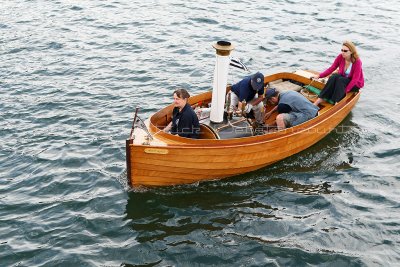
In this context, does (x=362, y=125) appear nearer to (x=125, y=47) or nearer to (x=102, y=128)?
(x=102, y=128)

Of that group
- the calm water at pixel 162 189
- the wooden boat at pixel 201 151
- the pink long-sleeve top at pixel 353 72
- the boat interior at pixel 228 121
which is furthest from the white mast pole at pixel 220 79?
the pink long-sleeve top at pixel 353 72

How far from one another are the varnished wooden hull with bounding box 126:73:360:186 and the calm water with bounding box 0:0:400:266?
0.36 metres

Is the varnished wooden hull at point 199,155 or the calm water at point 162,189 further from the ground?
the varnished wooden hull at point 199,155

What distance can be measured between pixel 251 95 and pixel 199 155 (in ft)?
9.11

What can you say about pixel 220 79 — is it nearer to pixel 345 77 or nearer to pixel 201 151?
pixel 201 151

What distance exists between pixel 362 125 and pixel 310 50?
6.15 m

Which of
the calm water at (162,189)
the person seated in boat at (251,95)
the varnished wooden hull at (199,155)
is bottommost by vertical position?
the calm water at (162,189)

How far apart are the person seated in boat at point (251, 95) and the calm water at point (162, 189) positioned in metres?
1.52

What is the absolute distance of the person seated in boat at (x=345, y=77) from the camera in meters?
12.5

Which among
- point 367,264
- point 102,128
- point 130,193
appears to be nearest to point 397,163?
point 367,264

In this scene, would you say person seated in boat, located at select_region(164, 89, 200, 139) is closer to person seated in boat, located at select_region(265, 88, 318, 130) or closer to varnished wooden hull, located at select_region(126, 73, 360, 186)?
varnished wooden hull, located at select_region(126, 73, 360, 186)

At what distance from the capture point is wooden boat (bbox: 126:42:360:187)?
9.78 metres

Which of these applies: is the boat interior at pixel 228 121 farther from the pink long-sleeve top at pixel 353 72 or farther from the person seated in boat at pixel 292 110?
the pink long-sleeve top at pixel 353 72

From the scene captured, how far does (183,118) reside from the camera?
10.2 meters
